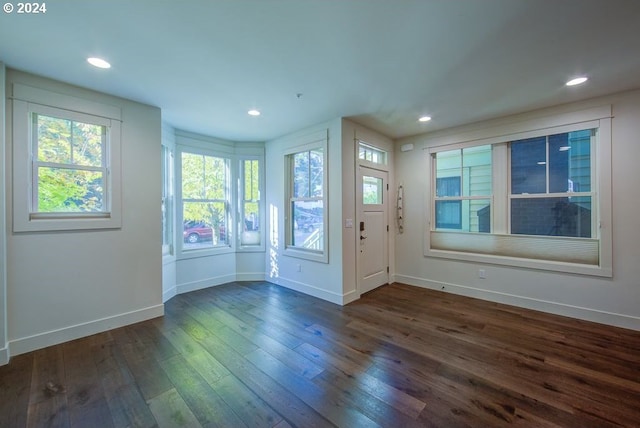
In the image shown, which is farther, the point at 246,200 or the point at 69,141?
the point at 246,200

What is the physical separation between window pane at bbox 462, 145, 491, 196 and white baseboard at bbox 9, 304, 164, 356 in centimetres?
482

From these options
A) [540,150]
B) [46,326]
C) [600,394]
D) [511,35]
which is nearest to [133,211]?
[46,326]

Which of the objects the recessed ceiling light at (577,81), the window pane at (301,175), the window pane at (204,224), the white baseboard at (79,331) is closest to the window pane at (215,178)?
the window pane at (204,224)

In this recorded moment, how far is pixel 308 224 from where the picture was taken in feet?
14.3

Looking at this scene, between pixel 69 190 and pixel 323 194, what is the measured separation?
2.99m

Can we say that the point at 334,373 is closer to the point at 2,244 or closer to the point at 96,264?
the point at 96,264

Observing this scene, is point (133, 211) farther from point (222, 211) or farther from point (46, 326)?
point (222, 211)

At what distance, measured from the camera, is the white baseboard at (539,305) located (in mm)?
3025

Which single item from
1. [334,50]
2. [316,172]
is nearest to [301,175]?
[316,172]

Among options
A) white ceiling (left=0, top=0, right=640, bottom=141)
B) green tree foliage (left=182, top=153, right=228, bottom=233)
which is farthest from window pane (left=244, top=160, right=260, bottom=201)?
white ceiling (left=0, top=0, right=640, bottom=141)

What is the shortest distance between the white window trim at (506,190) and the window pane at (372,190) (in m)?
0.82

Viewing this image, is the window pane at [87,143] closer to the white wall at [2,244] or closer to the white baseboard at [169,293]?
the white wall at [2,244]

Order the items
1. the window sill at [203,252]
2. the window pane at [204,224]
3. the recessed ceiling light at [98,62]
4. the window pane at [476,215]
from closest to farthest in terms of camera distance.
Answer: the recessed ceiling light at [98,62] < the window pane at [476,215] < the window sill at [203,252] < the window pane at [204,224]

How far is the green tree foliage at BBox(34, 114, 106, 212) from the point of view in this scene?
2.66m
